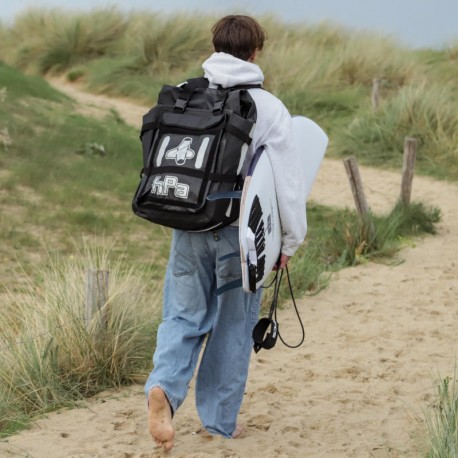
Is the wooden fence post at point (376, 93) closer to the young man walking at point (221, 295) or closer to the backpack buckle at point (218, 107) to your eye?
the young man walking at point (221, 295)

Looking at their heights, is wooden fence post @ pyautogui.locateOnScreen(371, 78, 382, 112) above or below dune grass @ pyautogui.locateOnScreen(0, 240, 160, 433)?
below

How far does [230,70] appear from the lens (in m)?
3.74

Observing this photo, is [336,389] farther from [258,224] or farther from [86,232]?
[86,232]

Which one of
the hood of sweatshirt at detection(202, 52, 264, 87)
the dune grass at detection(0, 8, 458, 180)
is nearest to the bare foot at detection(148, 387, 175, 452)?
the hood of sweatshirt at detection(202, 52, 264, 87)

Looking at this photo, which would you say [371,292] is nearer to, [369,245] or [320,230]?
[369,245]

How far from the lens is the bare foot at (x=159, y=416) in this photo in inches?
153

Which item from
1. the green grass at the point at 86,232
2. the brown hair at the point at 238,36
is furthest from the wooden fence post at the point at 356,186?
the brown hair at the point at 238,36

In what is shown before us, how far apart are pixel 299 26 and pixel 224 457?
2000cm

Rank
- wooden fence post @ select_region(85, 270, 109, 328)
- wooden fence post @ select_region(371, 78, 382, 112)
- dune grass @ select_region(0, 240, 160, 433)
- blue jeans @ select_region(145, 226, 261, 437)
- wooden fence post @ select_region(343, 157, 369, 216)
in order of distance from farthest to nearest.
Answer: wooden fence post @ select_region(371, 78, 382, 112) → wooden fence post @ select_region(343, 157, 369, 216) → wooden fence post @ select_region(85, 270, 109, 328) → dune grass @ select_region(0, 240, 160, 433) → blue jeans @ select_region(145, 226, 261, 437)

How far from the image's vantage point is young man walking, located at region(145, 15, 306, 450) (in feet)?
12.3

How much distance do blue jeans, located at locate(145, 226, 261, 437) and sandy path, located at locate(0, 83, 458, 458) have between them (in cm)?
31

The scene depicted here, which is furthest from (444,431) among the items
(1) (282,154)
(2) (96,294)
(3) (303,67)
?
(3) (303,67)

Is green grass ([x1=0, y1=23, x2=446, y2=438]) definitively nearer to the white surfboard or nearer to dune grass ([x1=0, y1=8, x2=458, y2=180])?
dune grass ([x1=0, y1=8, x2=458, y2=180])

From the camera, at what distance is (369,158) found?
13.6 m
